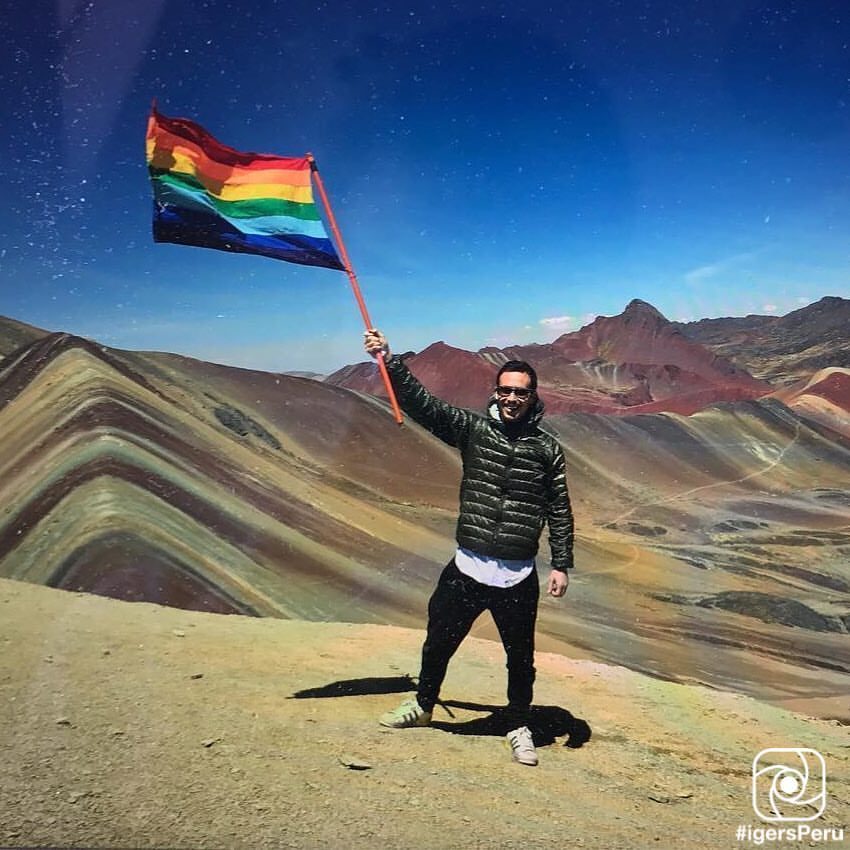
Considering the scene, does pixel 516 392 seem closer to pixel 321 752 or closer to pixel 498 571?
pixel 498 571

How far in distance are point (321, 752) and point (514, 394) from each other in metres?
1.84

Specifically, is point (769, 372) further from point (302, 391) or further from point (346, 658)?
point (346, 658)

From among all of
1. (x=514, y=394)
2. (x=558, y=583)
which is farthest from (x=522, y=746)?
(x=514, y=394)

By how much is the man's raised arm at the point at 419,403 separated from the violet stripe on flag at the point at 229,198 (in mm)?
1139

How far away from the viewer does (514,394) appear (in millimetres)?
3236

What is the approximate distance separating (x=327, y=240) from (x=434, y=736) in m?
3.00

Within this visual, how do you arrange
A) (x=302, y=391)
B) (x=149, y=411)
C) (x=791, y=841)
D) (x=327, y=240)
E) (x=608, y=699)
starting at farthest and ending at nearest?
(x=302, y=391), (x=149, y=411), (x=608, y=699), (x=327, y=240), (x=791, y=841)

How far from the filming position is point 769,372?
73625 millimetres

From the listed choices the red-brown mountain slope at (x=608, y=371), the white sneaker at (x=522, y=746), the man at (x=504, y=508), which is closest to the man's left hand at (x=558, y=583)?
the man at (x=504, y=508)

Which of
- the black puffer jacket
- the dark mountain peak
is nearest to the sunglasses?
the black puffer jacket

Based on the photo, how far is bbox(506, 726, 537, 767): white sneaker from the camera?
10.6 ft

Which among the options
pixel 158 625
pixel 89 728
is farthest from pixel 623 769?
pixel 158 625

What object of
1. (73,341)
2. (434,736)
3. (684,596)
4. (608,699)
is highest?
(73,341)

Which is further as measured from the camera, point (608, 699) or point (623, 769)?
point (608, 699)
